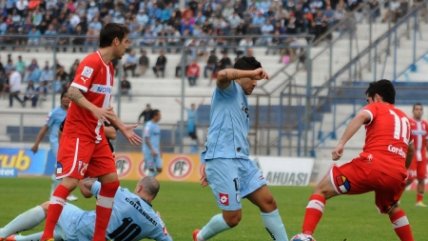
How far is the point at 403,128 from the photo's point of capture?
13828mm

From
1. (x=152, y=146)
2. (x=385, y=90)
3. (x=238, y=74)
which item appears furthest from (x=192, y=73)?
(x=238, y=74)

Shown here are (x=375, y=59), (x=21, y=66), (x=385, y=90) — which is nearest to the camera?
(x=385, y=90)

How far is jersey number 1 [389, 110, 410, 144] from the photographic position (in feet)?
45.0

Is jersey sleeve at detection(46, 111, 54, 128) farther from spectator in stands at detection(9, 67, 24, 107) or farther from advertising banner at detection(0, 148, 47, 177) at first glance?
spectator in stands at detection(9, 67, 24, 107)

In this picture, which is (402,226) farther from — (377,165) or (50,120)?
(50,120)

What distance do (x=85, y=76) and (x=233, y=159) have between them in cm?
200

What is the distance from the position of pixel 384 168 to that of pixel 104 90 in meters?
3.50

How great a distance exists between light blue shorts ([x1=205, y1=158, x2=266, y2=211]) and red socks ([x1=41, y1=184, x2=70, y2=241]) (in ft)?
5.69

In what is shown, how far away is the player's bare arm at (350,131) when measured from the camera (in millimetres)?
13154

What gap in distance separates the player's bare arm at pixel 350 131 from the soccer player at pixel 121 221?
7.04ft

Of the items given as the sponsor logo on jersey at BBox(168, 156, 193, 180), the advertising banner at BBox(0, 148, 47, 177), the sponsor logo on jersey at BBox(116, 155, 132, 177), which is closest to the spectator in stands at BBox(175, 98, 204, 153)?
the sponsor logo on jersey at BBox(168, 156, 193, 180)

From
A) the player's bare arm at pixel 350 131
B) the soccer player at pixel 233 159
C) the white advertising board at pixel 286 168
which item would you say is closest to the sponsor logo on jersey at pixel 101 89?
the soccer player at pixel 233 159

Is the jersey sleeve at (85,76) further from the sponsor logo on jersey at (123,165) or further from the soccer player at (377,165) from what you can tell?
the sponsor logo on jersey at (123,165)

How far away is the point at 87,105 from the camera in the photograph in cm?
1278
